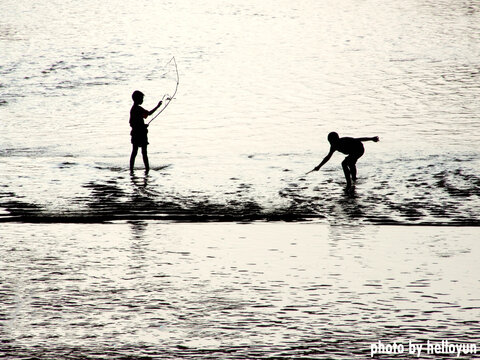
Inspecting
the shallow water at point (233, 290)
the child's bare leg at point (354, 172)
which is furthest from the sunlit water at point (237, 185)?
the child's bare leg at point (354, 172)

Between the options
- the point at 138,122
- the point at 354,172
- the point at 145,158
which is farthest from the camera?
the point at 145,158

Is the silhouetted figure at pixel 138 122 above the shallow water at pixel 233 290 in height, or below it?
above

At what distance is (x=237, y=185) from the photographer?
36.8 ft

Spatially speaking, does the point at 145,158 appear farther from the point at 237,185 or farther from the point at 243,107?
the point at 243,107

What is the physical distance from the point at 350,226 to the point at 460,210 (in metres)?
1.62

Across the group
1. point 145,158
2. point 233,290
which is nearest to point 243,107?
point 145,158

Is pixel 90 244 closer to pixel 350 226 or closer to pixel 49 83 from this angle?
pixel 350 226

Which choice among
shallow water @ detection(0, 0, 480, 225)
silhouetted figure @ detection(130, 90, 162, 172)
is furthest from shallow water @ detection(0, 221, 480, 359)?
silhouetted figure @ detection(130, 90, 162, 172)

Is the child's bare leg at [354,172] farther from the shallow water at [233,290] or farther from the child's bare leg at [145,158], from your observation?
the shallow water at [233,290]

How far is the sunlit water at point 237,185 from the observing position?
508 centimetres

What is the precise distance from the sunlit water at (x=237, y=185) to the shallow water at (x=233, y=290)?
0.07ft

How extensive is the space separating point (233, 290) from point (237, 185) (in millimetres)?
5502

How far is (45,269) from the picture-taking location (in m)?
6.37

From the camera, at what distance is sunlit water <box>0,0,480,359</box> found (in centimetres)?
508
